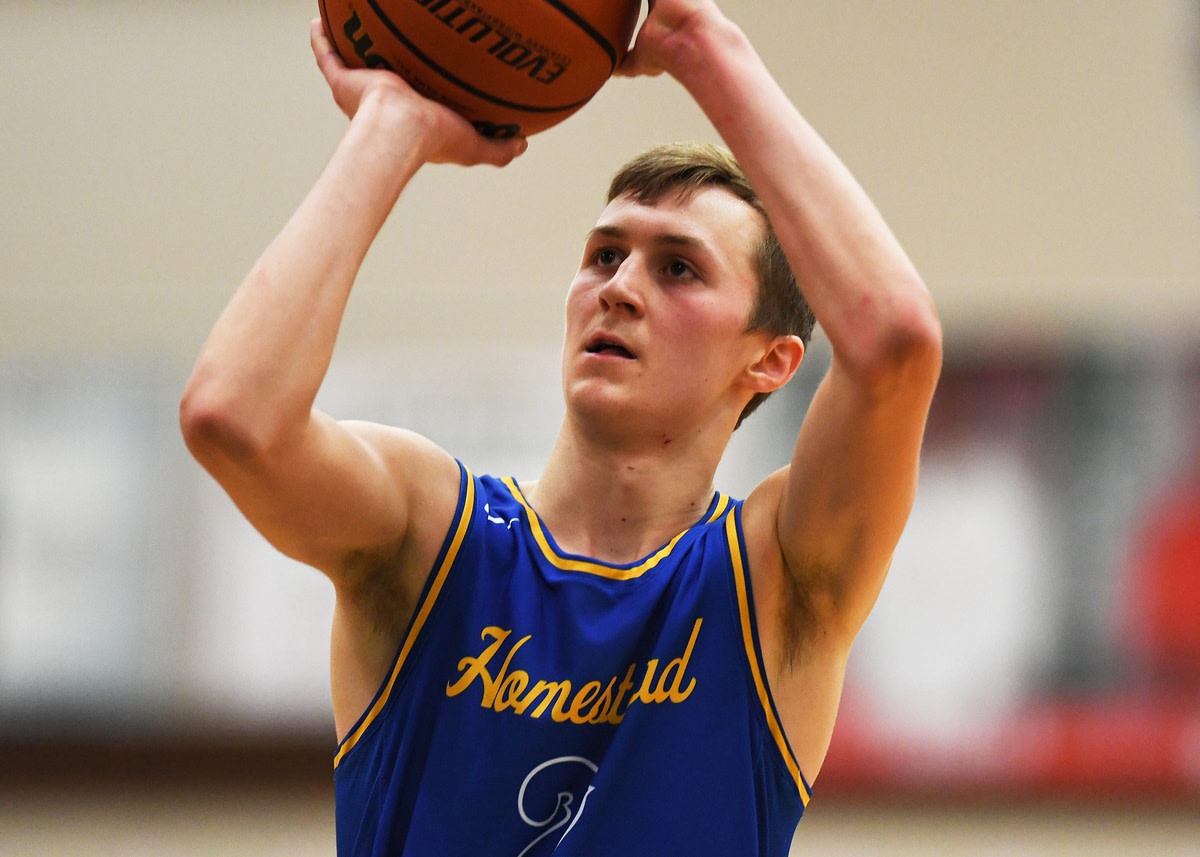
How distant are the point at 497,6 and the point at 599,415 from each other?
706 mm

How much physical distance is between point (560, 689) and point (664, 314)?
2.24 feet

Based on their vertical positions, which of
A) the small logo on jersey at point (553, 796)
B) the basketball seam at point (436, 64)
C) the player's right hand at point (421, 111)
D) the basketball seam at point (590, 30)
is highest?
the basketball seam at point (590, 30)

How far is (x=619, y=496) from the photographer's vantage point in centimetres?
238

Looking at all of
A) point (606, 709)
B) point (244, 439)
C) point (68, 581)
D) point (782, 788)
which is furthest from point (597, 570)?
point (68, 581)

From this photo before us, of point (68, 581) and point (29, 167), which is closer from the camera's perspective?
point (68, 581)

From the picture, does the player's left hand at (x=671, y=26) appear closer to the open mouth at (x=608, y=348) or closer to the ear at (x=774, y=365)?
the open mouth at (x=608, y=348)

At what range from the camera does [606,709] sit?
2.14 meters

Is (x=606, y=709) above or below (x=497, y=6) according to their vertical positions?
below

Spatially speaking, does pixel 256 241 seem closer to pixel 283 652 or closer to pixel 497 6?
pixel 283 652

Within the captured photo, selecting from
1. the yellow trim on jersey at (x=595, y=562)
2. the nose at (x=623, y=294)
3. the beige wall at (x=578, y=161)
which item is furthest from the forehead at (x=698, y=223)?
the beige wall at (x=578, y=161)

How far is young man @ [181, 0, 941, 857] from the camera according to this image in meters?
1.89

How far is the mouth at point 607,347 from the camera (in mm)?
2297

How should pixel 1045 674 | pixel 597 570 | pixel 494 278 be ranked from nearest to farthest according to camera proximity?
pixel 597 570 → pixel 1045 674 → pixel 494 278

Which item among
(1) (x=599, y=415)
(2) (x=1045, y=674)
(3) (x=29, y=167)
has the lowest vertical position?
(1) (x=599, y=415)
